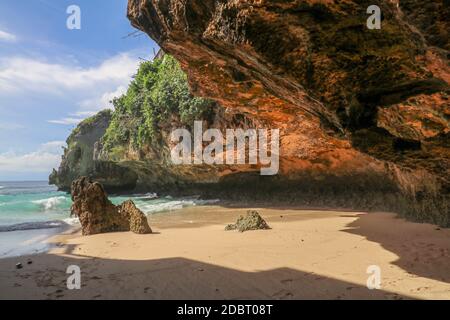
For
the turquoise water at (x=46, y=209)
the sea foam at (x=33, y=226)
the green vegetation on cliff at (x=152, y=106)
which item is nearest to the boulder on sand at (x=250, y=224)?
the sea foam at (x=33, y=226)

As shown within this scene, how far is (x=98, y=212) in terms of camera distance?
945cm

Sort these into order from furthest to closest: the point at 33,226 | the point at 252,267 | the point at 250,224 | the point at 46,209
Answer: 1. the point at 46,209
2. the point at 33,226
3. the point at 250,224
4. the point at 252,267

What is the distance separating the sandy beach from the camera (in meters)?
3.91

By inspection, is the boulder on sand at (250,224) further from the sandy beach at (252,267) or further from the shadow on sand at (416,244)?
the shadow on sand at (416,244)

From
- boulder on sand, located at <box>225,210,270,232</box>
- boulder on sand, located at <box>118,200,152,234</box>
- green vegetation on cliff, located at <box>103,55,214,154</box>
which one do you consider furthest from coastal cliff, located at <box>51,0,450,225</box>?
green vegetation on cliff, located at <box>103,55,214,154</box>

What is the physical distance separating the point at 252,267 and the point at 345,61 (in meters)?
2.99

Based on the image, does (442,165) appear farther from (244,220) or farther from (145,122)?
(145,122)

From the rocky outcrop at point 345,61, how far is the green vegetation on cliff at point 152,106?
9.05 m

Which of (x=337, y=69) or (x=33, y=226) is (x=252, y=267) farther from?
(x=33, y=226)

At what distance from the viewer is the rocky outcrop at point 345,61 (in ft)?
12.7

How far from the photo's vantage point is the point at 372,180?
12.6m

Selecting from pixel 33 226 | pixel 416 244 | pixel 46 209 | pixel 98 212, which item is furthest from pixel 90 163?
pixel 416 244

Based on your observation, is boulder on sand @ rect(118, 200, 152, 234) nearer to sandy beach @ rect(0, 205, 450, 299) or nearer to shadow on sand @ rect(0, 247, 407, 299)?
sandy beach @ rect(0, 205, 450, 299)
